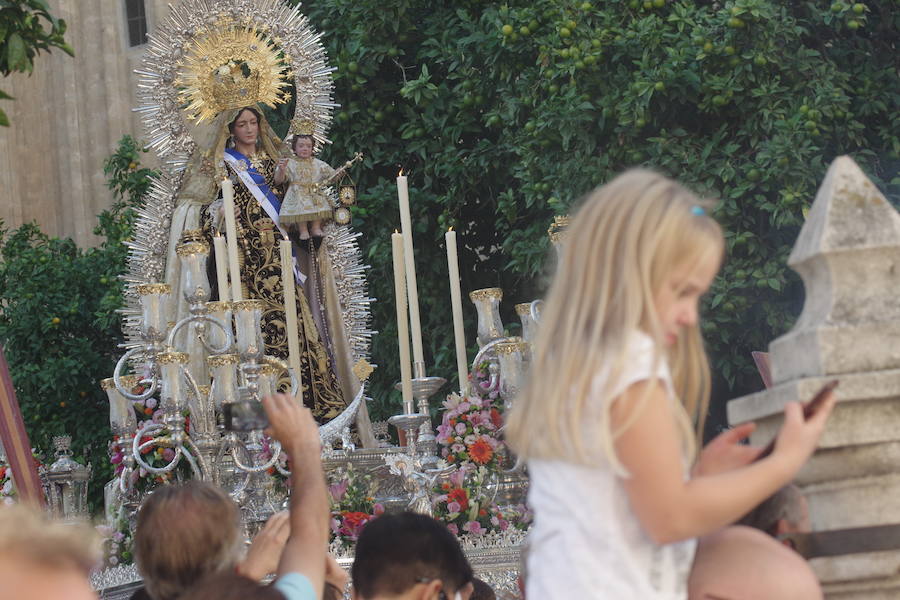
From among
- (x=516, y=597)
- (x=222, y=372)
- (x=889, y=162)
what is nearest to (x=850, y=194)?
(x=516, y=597)

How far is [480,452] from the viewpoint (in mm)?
5438

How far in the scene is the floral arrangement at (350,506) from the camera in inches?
216

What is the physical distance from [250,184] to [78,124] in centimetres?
1246

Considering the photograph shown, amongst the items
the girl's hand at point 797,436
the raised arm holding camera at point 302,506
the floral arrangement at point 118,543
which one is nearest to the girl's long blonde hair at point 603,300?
the girl's hand at point 797,436

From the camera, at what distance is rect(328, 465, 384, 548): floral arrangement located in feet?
18.0

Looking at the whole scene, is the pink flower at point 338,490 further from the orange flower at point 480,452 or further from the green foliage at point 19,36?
the green foliage at point 19,36

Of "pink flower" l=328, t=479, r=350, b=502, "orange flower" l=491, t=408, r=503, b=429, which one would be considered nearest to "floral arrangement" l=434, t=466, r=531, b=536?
"orange flower" l=491, t=408, r=503, b=429

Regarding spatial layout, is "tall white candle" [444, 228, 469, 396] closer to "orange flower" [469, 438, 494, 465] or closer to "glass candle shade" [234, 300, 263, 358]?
"orange flower" [469, 438, 494, 465]

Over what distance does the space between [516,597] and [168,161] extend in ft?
13.8

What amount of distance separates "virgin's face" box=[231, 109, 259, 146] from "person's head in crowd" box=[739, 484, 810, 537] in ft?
18.0

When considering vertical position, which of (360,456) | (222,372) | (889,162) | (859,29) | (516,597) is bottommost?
(516,597)

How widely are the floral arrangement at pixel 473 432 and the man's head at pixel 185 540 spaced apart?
253 centimetres

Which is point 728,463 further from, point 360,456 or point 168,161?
point 168,161

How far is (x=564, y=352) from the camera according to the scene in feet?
8.11
